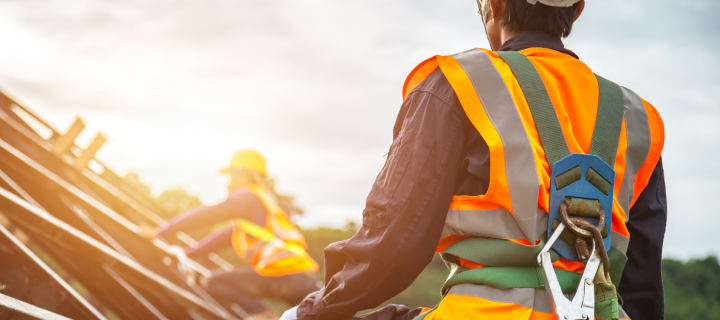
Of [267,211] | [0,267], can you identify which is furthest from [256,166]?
[0,267]

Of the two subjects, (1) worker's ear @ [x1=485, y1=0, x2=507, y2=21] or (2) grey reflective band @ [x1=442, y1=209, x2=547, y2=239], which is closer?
(2) grey reflective band @ [x1=442, y1=209, x2=547, y2=239]

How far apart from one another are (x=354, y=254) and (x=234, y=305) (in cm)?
416

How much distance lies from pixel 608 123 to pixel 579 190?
247 millimetres

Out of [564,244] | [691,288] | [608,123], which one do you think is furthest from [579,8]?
[691,288]

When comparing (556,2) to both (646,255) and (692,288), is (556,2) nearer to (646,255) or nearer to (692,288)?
(646,255)

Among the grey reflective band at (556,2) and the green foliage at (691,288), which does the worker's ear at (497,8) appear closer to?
the grey reflective band at (556,2)

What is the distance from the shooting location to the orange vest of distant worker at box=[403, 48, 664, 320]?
123 cm

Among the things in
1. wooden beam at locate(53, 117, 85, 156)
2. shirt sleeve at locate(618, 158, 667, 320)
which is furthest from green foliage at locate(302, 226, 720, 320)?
shirt sleeve at locate(618, 158, 667, 320)

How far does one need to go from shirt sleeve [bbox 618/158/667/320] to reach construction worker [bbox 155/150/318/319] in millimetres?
3492

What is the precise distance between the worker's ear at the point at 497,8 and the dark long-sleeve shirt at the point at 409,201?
0.44 m

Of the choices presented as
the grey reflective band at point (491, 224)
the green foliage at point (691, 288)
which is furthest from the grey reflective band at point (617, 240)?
the green foliage at point (691, 288)

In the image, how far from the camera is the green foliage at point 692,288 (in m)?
13.5

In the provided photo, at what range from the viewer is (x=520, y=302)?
3.99 ft

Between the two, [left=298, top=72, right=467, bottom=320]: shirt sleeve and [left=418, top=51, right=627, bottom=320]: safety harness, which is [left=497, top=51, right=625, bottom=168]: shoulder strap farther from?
[left=298, top=72, right=467, bottom=320]: shirt sleeve
